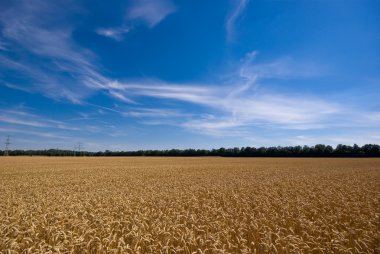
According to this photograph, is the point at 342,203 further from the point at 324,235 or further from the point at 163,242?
the point at 163,242

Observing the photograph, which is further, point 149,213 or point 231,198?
point 231,198

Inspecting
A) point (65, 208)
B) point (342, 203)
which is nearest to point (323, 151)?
point (342, 203)

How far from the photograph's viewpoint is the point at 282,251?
6.29 metres

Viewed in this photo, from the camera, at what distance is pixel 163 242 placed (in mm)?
6902

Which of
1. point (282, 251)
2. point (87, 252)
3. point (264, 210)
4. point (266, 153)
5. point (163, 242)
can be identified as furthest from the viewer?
point (266, 153)

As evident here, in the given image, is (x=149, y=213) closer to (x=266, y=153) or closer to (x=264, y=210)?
(x=264, y=210)

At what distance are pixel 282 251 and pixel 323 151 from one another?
121m

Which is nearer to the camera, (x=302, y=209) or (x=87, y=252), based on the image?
(x=87, y=252)

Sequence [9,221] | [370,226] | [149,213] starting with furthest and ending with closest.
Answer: [149,213]
[370,226]
[9,221]

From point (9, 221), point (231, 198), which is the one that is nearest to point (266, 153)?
point (231, 198)

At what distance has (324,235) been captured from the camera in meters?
8.09

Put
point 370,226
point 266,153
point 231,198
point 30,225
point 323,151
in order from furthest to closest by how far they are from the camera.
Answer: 1. point 266,153
2. point 323,151
3. point 231,198
4. point 370,226
5. point 30,225

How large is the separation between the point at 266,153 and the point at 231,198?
116 metres

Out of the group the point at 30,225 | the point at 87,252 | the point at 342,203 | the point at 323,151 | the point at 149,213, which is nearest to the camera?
the point at 87,252
